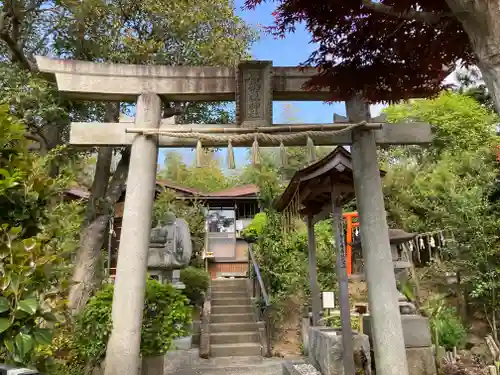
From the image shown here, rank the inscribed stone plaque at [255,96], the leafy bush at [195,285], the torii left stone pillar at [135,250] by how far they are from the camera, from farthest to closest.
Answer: the leafy bush at [195,285] < the inscribed stone plaque at [255,96] < the torii left stone pillar at [135,250]

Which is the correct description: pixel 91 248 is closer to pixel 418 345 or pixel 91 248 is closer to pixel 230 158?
pixel 230 158

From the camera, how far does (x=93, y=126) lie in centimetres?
464

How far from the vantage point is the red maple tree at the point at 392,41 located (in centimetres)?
260

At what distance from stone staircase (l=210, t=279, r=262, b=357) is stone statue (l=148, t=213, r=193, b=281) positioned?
1.90 m

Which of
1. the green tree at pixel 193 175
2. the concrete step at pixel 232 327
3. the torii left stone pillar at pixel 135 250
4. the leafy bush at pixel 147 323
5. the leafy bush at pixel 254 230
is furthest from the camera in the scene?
the green tree at pixel 193 175

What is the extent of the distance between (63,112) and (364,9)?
534 centimetres

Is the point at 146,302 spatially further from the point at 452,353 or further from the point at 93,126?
the point at 452,353

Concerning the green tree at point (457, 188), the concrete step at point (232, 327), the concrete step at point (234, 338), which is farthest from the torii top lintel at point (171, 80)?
the concrete step at point (232, 327)

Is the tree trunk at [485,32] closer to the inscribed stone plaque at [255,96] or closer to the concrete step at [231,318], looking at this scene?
the inscribed stone plaque at [255,96]

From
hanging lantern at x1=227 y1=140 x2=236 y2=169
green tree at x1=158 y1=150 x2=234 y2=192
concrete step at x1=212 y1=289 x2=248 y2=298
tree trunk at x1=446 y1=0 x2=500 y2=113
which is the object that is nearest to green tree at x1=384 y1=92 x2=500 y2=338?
concrete step at x1=212 y1=289 x2=248 y2=298

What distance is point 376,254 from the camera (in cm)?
442

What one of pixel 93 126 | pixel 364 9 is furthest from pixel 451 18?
pixel 93 126

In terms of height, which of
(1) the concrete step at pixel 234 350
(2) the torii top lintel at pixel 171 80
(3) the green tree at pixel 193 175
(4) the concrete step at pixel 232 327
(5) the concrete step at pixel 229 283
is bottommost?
(1) the concrete step at pixel 234 350

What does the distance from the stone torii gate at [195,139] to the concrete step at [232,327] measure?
523cm
